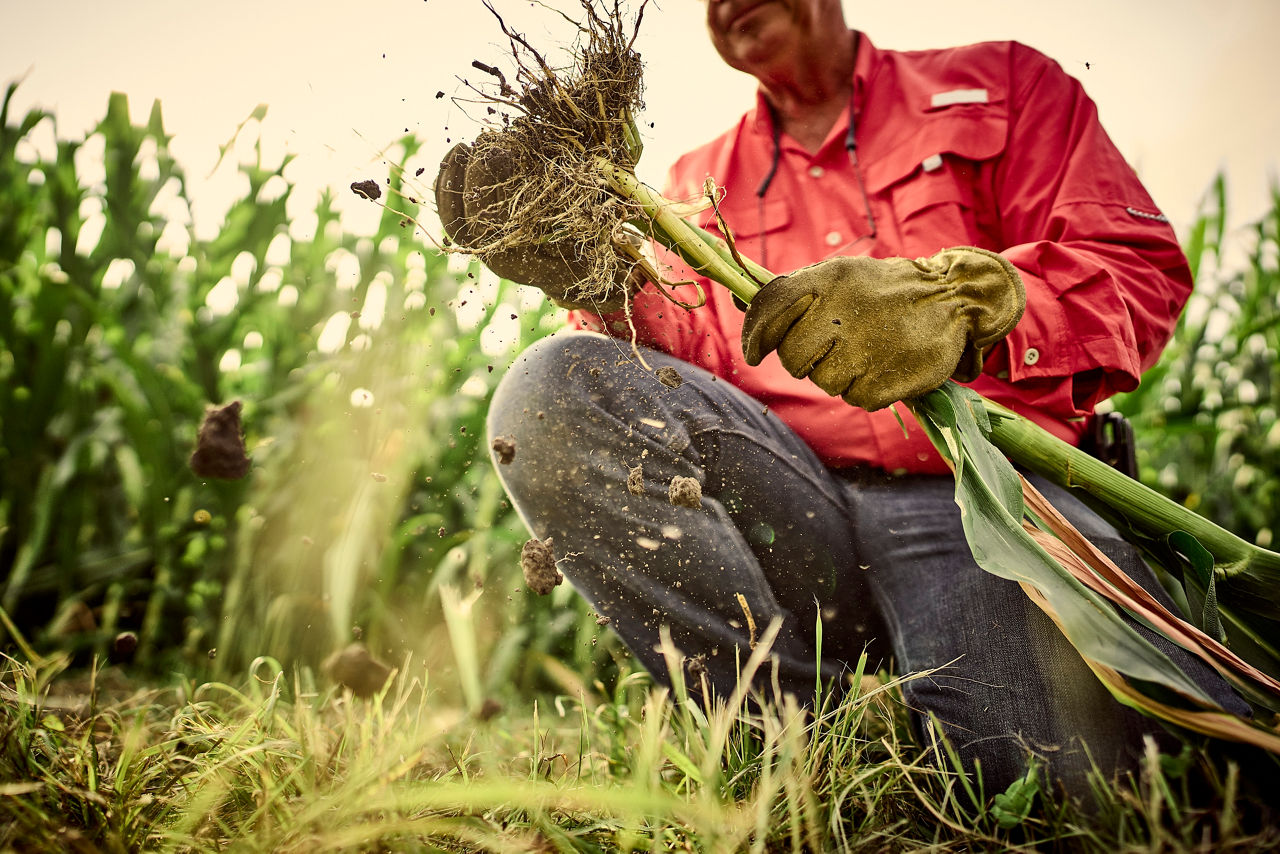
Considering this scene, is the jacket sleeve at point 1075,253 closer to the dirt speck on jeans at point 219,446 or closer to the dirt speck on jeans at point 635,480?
the dirt speck on jeans at point 635,480

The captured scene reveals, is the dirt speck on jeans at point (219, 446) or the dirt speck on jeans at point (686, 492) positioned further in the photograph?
the dirt speck on jeans at point (219, 446)

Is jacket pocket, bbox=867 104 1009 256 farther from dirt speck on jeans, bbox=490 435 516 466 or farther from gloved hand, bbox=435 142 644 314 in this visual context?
dirt speck on jeans, bbox=490 435 516 466

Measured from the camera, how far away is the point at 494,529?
149cm

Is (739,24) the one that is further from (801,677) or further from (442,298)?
(801,677)

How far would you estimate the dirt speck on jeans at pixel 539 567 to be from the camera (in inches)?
31.6

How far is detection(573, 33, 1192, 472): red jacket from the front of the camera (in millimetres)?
Result: 844

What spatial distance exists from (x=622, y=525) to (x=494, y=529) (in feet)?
2.05

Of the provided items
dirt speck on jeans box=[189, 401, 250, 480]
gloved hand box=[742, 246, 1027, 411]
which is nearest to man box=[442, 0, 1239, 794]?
gloved hand box=[742, 246, 1027, 411]

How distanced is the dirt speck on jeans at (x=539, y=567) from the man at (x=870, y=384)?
149 mm

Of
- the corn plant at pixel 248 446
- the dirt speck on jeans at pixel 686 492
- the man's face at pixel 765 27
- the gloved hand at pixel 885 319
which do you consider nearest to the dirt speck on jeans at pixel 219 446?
the corn plant at pixel 248 446

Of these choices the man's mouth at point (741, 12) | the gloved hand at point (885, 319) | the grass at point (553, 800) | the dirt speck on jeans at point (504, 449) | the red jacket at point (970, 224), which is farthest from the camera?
the man's mouth at point (741, 12)

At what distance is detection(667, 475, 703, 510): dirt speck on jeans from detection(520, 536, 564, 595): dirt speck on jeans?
18 centimetres

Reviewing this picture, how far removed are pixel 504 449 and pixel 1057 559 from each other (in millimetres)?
685

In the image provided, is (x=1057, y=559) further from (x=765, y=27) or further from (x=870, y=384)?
(x=765, y=27)
